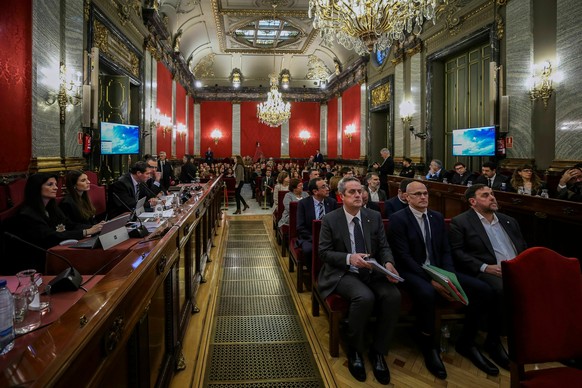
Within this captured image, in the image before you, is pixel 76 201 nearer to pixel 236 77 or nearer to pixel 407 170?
pixel 407 170

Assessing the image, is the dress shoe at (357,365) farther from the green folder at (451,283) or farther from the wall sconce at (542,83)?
the wall sconce at (542,83)

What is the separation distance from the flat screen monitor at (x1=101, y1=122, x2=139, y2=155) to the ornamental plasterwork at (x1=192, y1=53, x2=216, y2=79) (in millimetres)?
9647

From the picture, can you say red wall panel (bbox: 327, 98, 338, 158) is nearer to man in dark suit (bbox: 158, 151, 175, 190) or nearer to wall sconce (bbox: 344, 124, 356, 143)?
wall sconce (bbox: 344, 124, 356, 143)

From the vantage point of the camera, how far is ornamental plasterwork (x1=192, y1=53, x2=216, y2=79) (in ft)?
51.9

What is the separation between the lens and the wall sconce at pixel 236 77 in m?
16.8

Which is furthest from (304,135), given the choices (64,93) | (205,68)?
(64,93)

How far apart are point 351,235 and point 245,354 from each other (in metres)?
1.14

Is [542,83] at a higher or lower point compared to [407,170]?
higher

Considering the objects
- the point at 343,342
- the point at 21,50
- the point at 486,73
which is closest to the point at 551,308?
the point at 343,342

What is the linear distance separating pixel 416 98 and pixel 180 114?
8.54 m

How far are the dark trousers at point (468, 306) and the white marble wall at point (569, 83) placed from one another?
3.35m

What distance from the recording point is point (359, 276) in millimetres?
2654

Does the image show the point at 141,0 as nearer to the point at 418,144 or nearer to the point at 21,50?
the point at 21,50

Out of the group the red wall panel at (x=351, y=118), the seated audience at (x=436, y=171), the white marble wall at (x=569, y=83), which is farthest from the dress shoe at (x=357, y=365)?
the red wall panel at (x=351, y=118)
